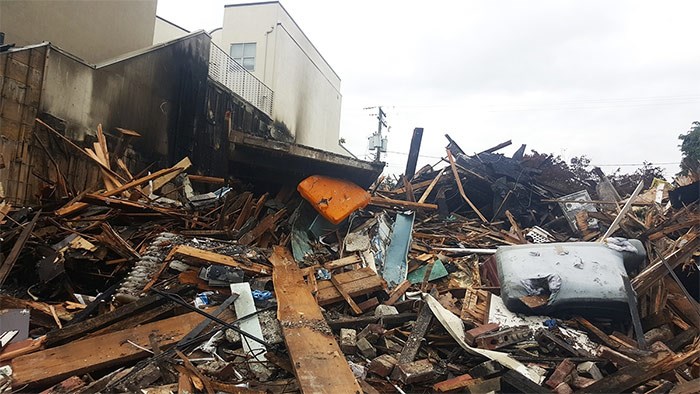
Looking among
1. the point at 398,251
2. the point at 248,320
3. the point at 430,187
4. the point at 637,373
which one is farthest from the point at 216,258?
the point at 430,187

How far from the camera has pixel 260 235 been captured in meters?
5.45

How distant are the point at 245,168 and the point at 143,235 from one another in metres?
1.87

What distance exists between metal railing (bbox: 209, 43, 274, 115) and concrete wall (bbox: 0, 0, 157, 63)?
84.3 inches

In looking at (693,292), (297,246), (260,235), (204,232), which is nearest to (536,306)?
(693,292)

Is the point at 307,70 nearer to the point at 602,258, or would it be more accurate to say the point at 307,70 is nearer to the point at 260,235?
the point at 260,235

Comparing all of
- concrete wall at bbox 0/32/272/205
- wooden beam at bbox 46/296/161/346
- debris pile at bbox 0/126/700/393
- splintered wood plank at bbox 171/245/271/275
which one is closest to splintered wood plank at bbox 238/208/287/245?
debris pile at bbox 0/126/700/393

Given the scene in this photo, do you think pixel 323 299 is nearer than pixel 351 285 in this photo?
Yes

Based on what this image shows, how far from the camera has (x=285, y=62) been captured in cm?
1942

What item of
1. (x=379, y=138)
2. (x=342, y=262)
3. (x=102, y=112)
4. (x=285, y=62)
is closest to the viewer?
→ (x=342, y=262)

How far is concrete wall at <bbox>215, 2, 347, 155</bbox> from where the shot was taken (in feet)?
60.4

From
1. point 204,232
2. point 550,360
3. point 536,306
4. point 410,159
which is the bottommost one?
point 550,360

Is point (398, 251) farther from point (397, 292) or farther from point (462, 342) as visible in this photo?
point (462, 342)

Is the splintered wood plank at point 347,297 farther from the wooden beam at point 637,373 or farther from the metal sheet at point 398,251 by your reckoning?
the wooden beam at point 637,373

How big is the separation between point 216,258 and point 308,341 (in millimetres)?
1691
